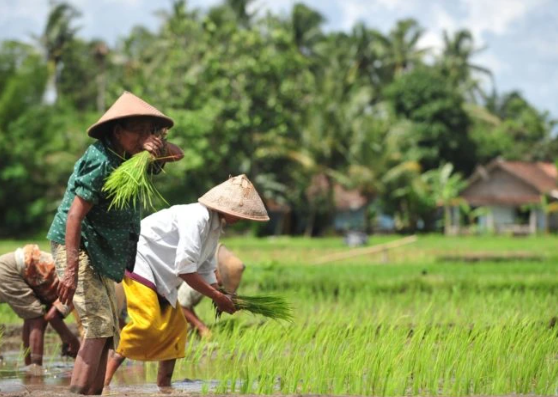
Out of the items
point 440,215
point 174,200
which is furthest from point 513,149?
point 174,200

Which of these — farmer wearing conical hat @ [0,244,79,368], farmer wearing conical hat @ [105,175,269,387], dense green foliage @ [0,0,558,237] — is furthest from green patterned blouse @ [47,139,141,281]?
dense green foliage @ [0,0,558,237]

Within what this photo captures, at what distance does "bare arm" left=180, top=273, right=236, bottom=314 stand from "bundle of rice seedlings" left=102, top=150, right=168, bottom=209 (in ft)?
1.79

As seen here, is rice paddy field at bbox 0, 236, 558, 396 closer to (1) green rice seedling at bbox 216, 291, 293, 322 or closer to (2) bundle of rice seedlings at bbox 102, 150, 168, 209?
(1) green rice seedling at bbox 216, 291, 293, 322

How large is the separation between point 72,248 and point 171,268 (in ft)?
2.57

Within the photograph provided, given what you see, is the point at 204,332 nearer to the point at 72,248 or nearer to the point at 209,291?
the point at 209,291

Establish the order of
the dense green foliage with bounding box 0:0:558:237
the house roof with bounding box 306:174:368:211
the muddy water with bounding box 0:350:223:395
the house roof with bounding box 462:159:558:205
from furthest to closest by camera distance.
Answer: the house roof with bounding box 462:159:558:205 < the house roof with bounding box 306:174:368:211 < the dense green foliage with bounding box 0:0:558:237 < the muddy water with bounding box 0:350:223:395

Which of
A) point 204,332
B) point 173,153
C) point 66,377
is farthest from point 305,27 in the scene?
point 173,153

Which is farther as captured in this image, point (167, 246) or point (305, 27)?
point (305, 27)

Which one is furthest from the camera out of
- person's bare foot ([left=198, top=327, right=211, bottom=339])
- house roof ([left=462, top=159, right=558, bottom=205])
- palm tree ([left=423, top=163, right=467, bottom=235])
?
house roof ([left=462, top=159, right=558, bottom=205])

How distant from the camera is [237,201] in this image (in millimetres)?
3861

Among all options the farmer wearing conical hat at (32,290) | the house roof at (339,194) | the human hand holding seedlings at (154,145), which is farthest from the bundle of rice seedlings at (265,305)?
the house roof at (339,194)

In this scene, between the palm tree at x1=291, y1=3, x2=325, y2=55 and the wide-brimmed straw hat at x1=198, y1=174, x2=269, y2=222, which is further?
the palm tree at x1=291, y1=3, x2=325, y2=55

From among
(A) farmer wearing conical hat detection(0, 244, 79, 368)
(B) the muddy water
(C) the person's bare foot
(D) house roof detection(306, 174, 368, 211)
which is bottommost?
(B) the muddy water

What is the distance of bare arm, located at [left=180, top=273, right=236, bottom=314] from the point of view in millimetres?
3791
